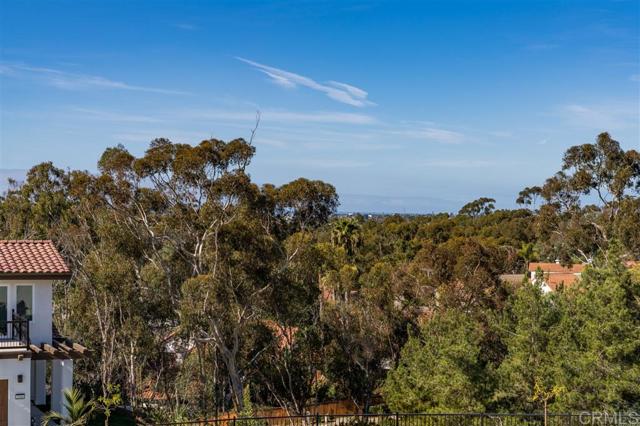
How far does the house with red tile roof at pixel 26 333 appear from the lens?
16.0 m

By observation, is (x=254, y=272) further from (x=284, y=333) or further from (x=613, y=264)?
(x=613, y=264)

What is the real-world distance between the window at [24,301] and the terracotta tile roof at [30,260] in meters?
0.55

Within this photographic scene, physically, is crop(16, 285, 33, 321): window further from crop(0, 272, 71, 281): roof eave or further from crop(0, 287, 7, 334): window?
crop(0, 272, 71, 281): roof eave

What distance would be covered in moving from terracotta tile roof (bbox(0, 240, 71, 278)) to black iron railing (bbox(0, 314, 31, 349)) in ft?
3.86

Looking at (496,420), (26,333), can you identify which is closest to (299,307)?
(496,420)

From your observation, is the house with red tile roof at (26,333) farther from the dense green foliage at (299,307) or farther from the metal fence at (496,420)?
the dense green foliage at (299,307)

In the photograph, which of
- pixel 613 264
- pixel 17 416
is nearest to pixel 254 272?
pixel 17 416

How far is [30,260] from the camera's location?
17.8m

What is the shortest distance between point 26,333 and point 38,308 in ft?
4.14

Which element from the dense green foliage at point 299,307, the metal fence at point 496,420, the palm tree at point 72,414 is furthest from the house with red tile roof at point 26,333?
the dense green foliage at point 299,307

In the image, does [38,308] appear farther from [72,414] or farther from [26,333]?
[72,414]

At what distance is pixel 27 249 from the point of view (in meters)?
18.5

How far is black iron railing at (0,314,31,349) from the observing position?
16250mm

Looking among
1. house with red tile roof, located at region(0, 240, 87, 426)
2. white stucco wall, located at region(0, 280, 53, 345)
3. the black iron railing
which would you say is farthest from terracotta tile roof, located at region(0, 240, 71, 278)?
the black iron railing
